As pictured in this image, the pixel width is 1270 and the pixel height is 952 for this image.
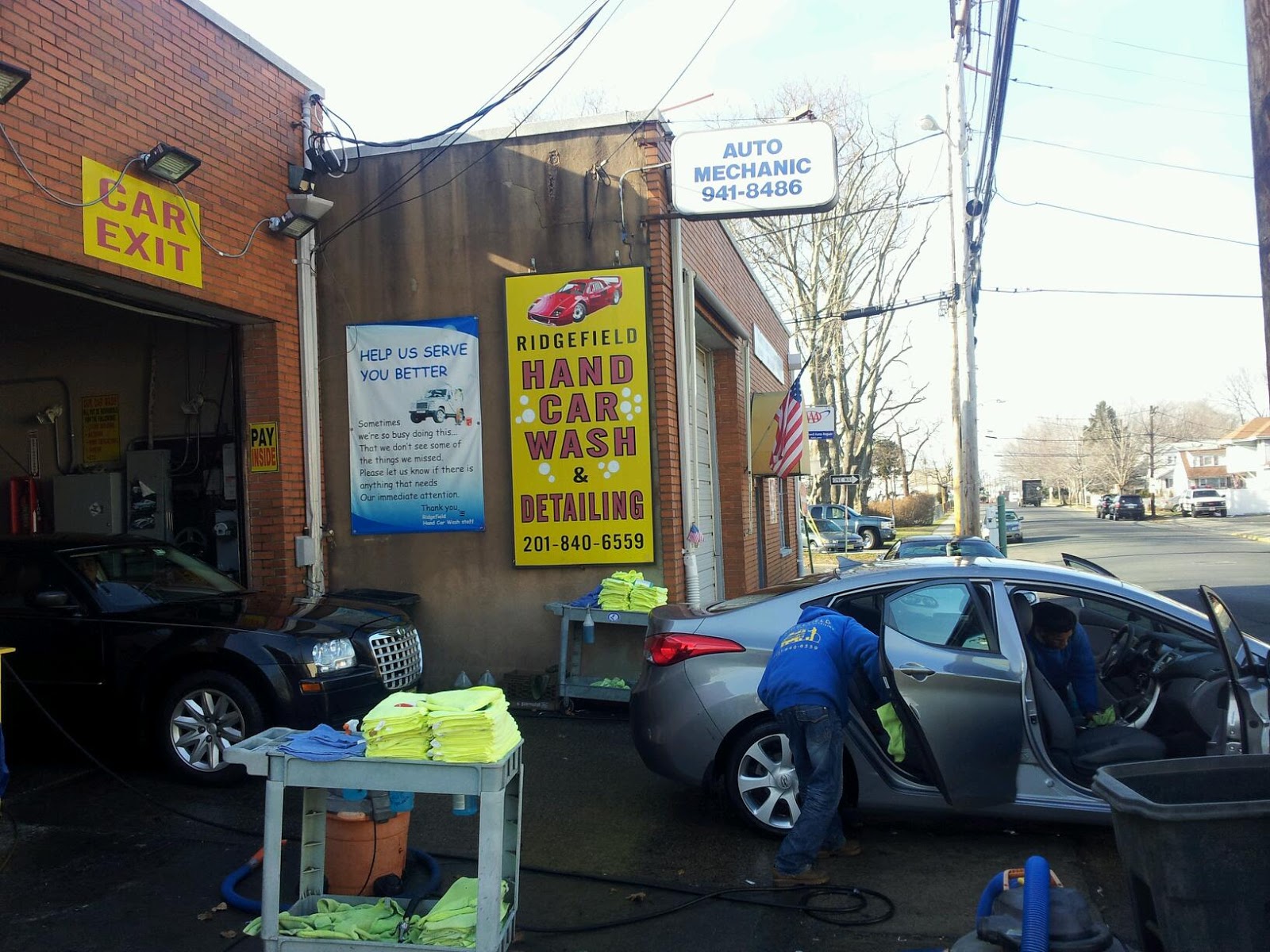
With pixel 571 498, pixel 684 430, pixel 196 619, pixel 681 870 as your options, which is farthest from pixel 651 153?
pixel 681 870

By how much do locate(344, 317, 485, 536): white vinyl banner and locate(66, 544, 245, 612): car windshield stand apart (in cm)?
191

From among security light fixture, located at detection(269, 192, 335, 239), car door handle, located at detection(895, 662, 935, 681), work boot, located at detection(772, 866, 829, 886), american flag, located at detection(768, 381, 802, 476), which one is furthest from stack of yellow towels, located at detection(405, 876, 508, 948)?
american flag, located at detection(768, 381, 802, 476)

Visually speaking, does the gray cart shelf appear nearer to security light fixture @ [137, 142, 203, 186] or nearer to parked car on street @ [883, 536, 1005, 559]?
parked car on street @ [883, 536, 1005, 559]

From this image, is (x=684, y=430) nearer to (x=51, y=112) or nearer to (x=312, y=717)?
(x=312, y=717)

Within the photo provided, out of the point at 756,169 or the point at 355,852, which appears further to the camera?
the point at 756,169

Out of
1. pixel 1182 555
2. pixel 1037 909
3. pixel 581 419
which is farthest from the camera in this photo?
pixel 1182 555

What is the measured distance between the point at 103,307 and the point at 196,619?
5277mm

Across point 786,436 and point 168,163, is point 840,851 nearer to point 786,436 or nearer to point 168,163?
point 168,163

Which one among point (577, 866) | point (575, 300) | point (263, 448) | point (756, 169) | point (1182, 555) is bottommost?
point (1182, 555)

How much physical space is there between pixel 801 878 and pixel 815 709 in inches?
32.4

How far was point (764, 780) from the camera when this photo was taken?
5.28 m

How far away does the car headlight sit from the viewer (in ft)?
21.2

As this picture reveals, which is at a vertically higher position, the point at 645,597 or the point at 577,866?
the point at 645,597

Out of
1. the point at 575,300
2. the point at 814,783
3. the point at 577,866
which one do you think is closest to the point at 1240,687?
the point at 814,783
